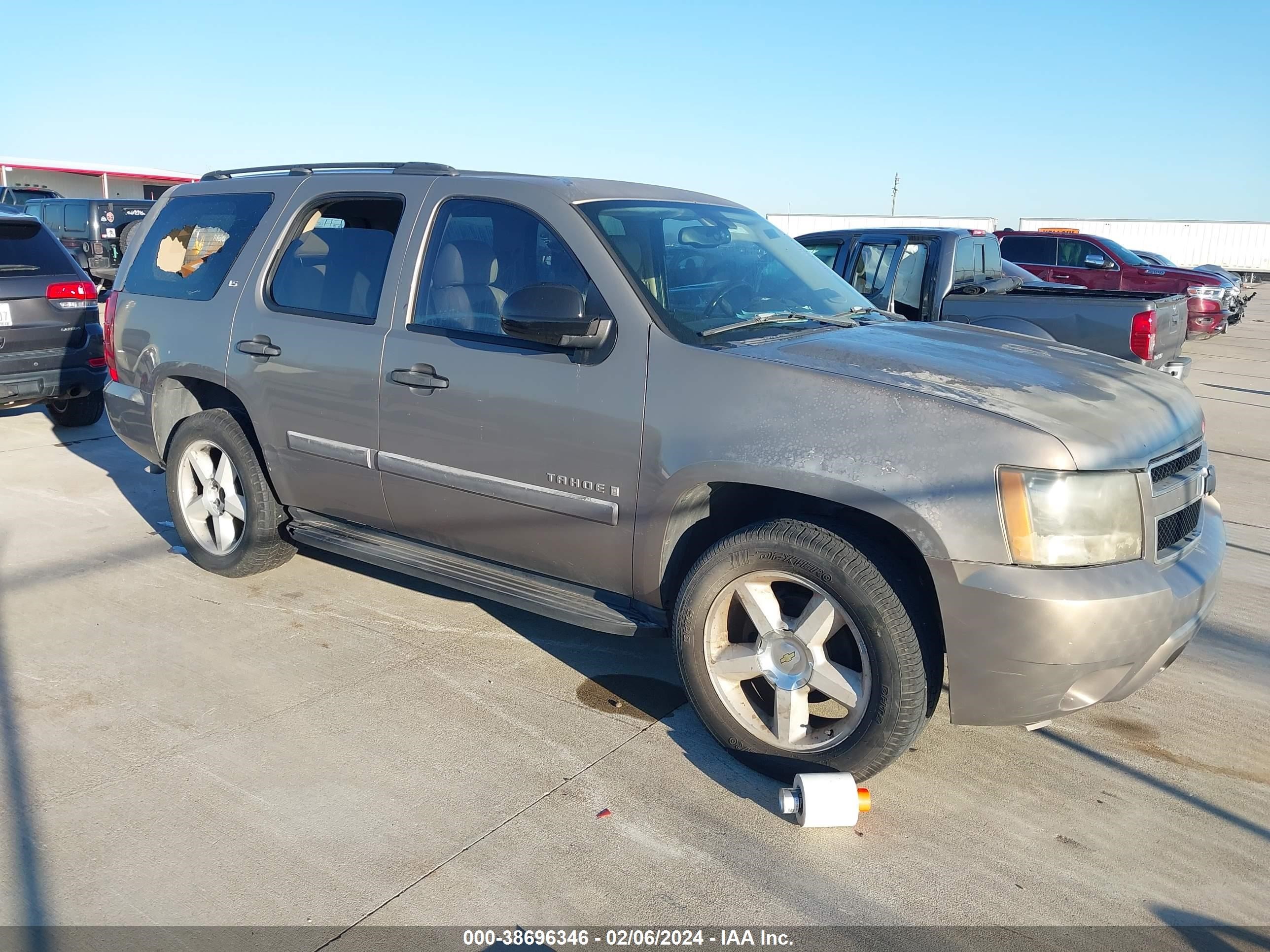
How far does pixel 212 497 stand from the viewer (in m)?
5.03

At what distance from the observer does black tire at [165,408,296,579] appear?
475cm

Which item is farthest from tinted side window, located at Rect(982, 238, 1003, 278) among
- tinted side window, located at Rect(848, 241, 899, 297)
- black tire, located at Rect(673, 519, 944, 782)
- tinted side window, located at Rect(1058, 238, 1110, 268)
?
tinted side window, located at Rect(1058, 238, 1110, 268)

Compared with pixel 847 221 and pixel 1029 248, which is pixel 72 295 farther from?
pixel 847 221

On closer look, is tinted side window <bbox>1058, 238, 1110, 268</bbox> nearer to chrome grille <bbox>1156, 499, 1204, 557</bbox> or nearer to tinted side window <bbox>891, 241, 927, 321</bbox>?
tinted side window <bbox>891, 241, 927, 321</bbox>

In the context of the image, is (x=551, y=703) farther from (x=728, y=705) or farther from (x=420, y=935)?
(x=420, y=935)

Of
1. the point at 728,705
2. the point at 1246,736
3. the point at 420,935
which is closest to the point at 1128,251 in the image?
the point at 1246,736

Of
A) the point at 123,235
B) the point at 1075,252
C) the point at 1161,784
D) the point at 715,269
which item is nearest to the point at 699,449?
the point at 715,269

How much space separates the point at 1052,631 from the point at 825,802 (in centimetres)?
85

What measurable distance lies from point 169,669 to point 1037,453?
338 centimetres

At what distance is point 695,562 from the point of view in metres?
3.38

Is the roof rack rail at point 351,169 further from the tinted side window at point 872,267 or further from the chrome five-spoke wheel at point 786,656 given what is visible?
the tinted side window at point 872,267

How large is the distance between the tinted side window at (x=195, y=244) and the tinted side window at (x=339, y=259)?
360mm

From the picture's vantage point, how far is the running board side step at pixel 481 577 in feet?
11.8

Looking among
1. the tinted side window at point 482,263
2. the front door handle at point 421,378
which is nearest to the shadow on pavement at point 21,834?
the front door handle at point 421,378
